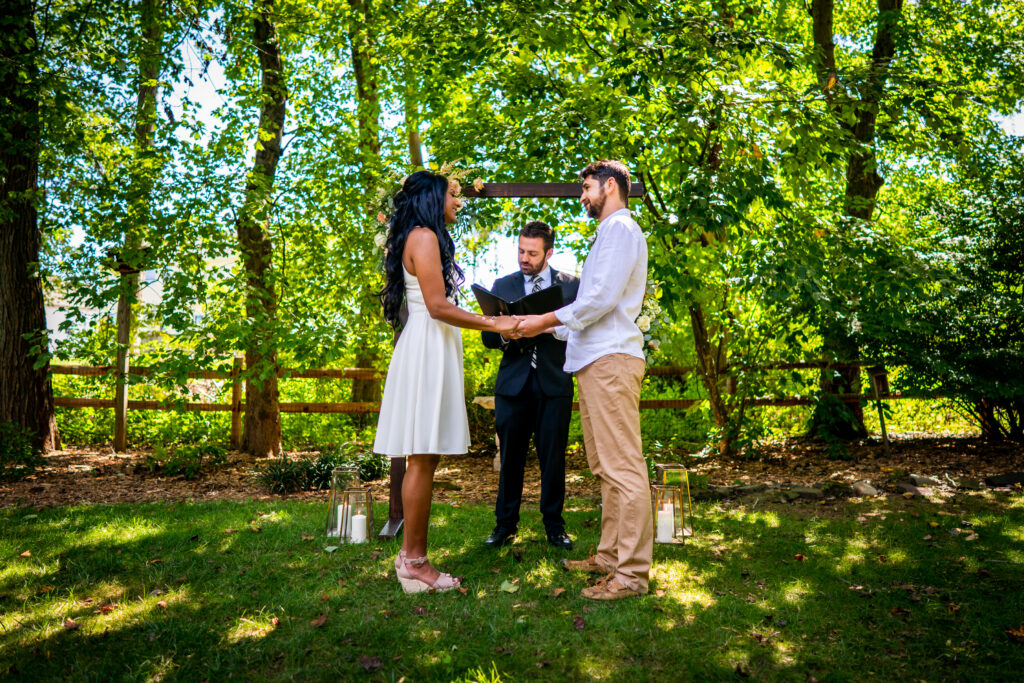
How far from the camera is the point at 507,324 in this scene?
353cm

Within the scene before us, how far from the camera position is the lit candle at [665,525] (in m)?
4.23

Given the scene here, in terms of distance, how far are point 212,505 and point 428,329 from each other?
10.1 ft

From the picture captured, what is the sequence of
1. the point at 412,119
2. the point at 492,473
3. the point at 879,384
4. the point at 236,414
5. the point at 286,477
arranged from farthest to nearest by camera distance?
1. the point at 236,414
2. the point at 412,119
3. the point at 492,473
4. the point at 879,384
5. the point at 286,477

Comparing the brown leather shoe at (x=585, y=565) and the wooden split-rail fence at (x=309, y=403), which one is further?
the wooden split-rail fence at (x=309, y=403)

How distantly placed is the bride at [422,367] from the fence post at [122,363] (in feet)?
13.4

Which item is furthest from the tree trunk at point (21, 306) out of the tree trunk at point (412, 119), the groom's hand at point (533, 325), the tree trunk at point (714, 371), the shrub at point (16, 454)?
the tree trunk at point (714, 371)

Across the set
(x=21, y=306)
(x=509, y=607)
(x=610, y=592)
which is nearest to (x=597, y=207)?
(x=610, y=592)

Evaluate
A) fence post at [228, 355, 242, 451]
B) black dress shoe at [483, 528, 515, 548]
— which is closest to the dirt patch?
fence post at [228, 355, 242, 451]

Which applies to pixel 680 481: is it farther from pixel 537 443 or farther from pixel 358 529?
pixel 358 529

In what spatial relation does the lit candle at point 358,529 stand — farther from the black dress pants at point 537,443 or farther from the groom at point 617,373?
the groom at point 617,373

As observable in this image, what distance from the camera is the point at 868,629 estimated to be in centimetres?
292

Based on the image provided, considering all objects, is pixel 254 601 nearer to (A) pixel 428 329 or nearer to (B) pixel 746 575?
(A) pixel 428 329

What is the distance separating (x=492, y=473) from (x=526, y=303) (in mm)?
4025

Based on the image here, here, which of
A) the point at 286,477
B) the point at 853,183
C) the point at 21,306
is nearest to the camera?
the point at 286,477
